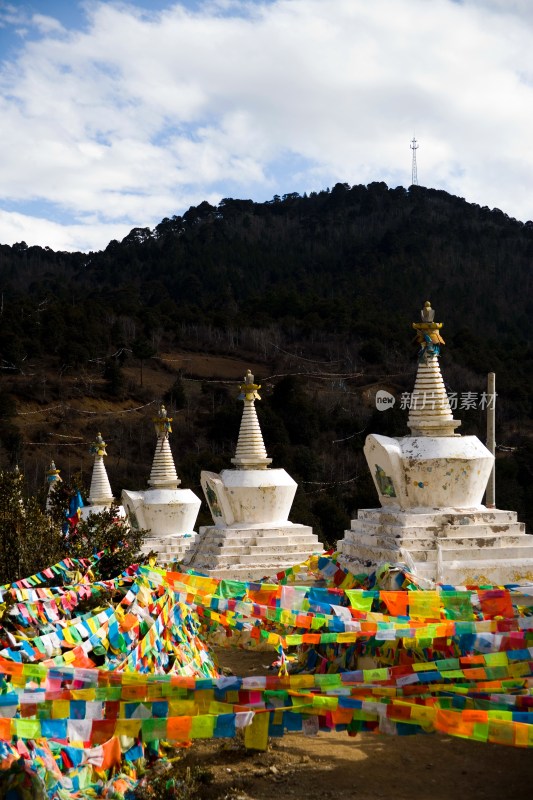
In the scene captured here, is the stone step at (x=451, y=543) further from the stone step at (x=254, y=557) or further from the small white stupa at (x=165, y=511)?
the small white stupa at (x=165, y=511)

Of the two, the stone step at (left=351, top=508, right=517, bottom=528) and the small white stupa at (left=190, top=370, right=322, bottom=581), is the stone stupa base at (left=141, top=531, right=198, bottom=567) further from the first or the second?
the stone step at (left=351, top=508, right=517, bottom=528)

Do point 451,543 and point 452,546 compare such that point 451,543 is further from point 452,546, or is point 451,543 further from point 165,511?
point 165,511

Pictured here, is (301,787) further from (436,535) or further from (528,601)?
(436,535)

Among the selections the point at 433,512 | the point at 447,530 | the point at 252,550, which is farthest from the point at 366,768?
the point at 252,550

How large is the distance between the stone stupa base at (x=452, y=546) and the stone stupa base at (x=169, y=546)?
7.69 metres

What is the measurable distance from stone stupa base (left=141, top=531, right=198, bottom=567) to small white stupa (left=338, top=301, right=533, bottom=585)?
731cm

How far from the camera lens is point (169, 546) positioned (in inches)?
727

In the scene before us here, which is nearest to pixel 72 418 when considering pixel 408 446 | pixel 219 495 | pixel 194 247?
pixel 219 495

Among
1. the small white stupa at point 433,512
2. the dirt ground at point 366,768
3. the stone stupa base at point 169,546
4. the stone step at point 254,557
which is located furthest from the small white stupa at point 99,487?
the dirt ground at point 366,768

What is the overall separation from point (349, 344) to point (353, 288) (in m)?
19.3

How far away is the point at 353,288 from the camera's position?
7488 centimetres

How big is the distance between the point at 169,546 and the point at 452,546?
906 centimetres

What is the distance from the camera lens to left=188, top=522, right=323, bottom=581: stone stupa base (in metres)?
14.1

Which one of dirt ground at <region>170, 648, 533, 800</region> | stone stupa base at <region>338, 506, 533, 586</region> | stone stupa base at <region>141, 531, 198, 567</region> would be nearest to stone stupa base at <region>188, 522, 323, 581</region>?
stone stupa base at <region>141, 531, 198, 567</region>
